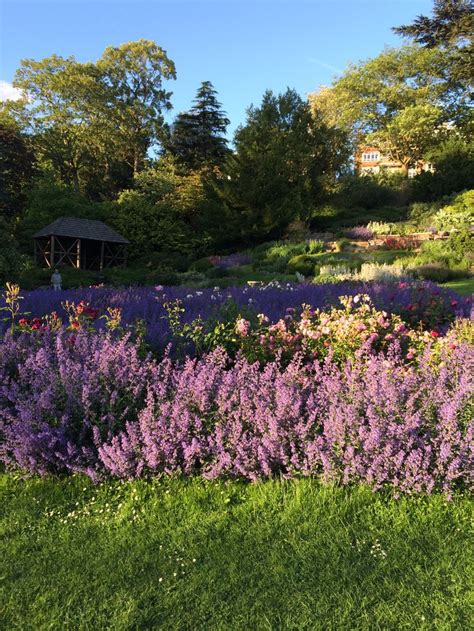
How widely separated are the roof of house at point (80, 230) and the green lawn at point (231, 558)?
2266cm

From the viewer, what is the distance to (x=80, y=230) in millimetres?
24250

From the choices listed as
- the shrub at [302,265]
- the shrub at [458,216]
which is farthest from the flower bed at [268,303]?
the shrub at [458,216]

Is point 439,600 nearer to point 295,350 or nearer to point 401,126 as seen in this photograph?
point 295,350

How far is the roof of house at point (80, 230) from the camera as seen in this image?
23.7 metres

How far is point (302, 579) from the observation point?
203 centimetres

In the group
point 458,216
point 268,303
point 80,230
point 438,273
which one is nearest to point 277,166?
point 458,216

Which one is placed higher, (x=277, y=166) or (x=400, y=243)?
(x=277, y=166)

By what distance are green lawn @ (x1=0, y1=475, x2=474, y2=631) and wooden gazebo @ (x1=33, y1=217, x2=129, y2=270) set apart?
2215 centimetres

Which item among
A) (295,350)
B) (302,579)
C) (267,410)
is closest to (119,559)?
(302,579)

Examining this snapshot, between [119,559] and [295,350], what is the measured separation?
2580 mm

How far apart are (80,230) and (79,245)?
0.76 m

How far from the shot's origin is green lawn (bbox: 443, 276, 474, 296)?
990cm

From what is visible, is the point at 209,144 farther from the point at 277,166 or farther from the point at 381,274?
the point at 381,274

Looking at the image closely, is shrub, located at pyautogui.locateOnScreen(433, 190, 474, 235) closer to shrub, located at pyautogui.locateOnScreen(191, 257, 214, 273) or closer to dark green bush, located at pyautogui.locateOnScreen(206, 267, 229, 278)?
dark green bush, located at pyautogui.locateOnScreen(206, 267, 229, 278)
